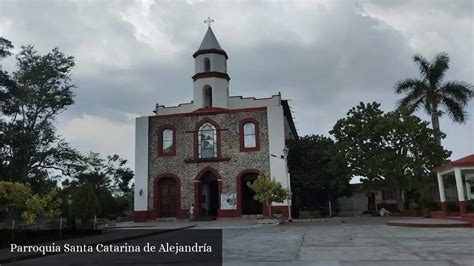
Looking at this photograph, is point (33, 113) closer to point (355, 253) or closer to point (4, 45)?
point (4, 45)

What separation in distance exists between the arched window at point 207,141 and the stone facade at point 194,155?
15.3 inches

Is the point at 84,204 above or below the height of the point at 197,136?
below

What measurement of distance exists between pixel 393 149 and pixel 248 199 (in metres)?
10.8

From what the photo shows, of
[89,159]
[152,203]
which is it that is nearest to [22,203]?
[152,203]

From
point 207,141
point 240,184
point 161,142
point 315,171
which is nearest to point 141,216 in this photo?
point 161,142

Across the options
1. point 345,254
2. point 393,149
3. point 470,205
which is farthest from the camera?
point 393,149

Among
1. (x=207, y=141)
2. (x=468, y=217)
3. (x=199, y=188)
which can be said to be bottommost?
(x=468, y=217)

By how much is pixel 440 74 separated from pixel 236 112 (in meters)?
14.6

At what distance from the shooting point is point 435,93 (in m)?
29.5

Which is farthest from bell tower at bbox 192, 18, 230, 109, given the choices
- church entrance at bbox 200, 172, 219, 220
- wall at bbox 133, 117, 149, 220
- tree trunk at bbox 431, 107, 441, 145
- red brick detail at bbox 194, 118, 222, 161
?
tree trunk at bbox 431, 107, 441, 145

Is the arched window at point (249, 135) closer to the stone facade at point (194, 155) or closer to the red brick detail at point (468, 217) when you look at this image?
the stone facade at point (194, 155)

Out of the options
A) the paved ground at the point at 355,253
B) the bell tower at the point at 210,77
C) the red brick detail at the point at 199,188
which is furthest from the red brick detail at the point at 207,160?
the paved ground at the point at 355,253

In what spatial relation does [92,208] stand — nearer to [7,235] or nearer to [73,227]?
[73,227]

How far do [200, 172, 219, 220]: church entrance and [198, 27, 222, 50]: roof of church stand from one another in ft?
34.4
